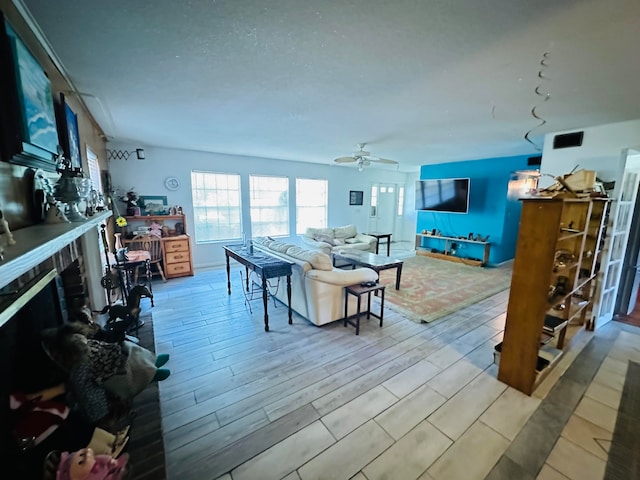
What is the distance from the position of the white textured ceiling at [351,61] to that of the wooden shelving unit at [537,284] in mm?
933

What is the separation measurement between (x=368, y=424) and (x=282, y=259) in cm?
198

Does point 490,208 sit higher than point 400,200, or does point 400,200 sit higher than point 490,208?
point 400,200

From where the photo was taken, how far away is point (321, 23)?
1345 millimetres

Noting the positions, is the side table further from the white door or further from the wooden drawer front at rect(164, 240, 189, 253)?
the wooden drawer front at rect(164, 240, 189, 253)

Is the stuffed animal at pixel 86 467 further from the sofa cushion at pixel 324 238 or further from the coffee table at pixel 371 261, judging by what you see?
the sofa cushion at pixel 324 238

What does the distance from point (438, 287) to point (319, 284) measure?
2556 millimetres

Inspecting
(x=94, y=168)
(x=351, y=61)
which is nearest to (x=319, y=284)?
(x=351, y=61)

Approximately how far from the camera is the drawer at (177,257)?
4645 mm

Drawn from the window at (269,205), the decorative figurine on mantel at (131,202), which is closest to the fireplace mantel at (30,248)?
the decorative figurine on mantel at (131,202)

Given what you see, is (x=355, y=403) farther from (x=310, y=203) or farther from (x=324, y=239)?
(x=310, y=203)

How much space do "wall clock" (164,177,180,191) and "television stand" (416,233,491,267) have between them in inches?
233

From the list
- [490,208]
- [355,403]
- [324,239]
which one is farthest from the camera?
[324,239]

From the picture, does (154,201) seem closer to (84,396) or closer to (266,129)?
(266,129)

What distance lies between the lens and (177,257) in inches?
186
